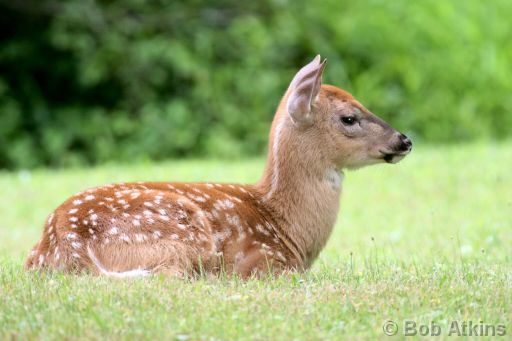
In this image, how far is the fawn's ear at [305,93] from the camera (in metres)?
6.20

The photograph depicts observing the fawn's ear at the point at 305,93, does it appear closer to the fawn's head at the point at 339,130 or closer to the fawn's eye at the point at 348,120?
the fawn's head at the point at 339,130

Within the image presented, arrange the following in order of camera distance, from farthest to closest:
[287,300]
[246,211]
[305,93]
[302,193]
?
[302,193] → [305,93] → [246,211] → [287,300]

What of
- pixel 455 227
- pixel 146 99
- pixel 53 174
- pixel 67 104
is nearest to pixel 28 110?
pixel 67 104

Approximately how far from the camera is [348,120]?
6508 millimetres

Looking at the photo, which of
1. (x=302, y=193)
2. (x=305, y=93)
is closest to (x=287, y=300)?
(x=302, y=193)

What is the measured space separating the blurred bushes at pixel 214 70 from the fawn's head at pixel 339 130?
383 inches

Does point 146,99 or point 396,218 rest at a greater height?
point 146,99

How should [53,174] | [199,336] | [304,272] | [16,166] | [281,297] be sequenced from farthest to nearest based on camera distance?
[16,166] → [53,174] → [304,272] → [281,297] → [199,336]

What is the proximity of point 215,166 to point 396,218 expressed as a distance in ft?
13.2

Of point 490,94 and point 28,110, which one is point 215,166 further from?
point 490,94

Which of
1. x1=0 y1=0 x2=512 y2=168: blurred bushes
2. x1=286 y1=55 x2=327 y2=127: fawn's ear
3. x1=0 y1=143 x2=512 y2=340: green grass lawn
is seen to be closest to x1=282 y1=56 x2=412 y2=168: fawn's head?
x1=286 y1=55 x2=327 y2=127: fawn's ear

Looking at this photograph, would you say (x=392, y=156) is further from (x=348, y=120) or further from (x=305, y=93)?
(x=305, y=93)

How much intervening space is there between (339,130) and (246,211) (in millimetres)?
835

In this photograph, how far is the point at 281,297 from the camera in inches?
192
